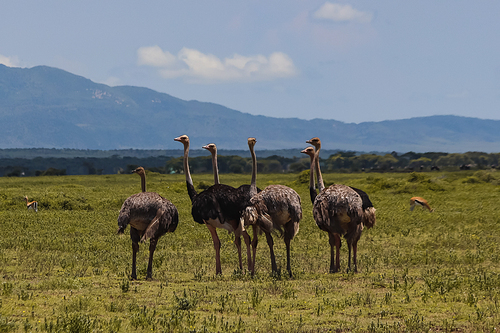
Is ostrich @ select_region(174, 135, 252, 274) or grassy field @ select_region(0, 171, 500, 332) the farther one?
ostrich @ select_region(174, 135, 252, 274)

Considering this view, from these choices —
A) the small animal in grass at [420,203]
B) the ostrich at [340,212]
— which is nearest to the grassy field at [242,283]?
the ostrich at [340,212]

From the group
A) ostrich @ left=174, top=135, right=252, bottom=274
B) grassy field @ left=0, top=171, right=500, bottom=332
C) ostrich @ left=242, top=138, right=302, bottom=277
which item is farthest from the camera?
ostrich @ left=174, top=135, right=252, bottom=274

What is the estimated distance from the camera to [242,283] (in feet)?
45.8

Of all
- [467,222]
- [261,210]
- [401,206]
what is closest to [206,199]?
[261,210]

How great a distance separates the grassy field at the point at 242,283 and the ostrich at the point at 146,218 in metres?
0.96

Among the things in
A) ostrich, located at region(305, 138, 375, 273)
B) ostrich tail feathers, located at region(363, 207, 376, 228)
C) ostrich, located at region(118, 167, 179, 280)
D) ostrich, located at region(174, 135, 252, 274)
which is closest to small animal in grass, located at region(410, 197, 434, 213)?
ostrich tail feathers, located at region(363, 207, 376, 228)

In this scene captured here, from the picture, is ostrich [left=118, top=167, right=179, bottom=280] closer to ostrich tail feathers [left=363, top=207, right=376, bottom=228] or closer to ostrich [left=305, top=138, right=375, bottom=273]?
ostrich [left=305, top=138, right=375, bottom=273]

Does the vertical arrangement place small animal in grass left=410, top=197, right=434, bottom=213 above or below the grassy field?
above

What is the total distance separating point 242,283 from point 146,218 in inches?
112

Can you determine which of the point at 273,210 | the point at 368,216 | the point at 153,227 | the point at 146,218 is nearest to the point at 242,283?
the point at 273,210

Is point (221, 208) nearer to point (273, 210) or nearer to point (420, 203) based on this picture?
point (273, 210)

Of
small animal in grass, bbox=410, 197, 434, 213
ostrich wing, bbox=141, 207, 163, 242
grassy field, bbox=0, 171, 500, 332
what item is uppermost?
ostrich wing, bbox=141, 207, 163, 242

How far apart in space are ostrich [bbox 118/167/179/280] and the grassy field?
3.15 ft

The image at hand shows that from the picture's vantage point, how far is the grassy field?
394 inches
